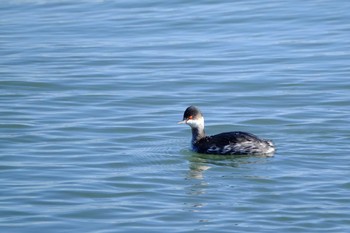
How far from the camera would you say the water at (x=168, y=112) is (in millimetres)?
12453

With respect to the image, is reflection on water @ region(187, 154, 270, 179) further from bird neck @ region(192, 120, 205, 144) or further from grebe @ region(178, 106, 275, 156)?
bird neck @ region(192, 120, 205, 144)

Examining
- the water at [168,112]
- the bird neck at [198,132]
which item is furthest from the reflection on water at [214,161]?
the bird neck at [198,132]

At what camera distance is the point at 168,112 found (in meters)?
17.9

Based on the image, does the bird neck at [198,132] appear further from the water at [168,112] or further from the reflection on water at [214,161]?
the reflection on water at [214,161]

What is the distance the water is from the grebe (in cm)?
16

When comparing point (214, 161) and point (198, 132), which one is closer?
point (214, 161)

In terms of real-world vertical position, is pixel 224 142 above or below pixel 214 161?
above

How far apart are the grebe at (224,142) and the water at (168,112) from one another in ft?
0.51

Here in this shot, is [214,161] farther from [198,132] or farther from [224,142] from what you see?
[198,132]

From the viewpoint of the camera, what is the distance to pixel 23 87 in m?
20.1

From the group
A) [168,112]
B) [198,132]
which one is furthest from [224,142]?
[168,112]

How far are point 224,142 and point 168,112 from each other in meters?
2.81

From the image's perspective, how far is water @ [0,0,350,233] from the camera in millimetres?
12453

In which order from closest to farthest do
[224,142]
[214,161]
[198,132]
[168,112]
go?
[214,161]
[224,142]
[198,132]
[168,112]
